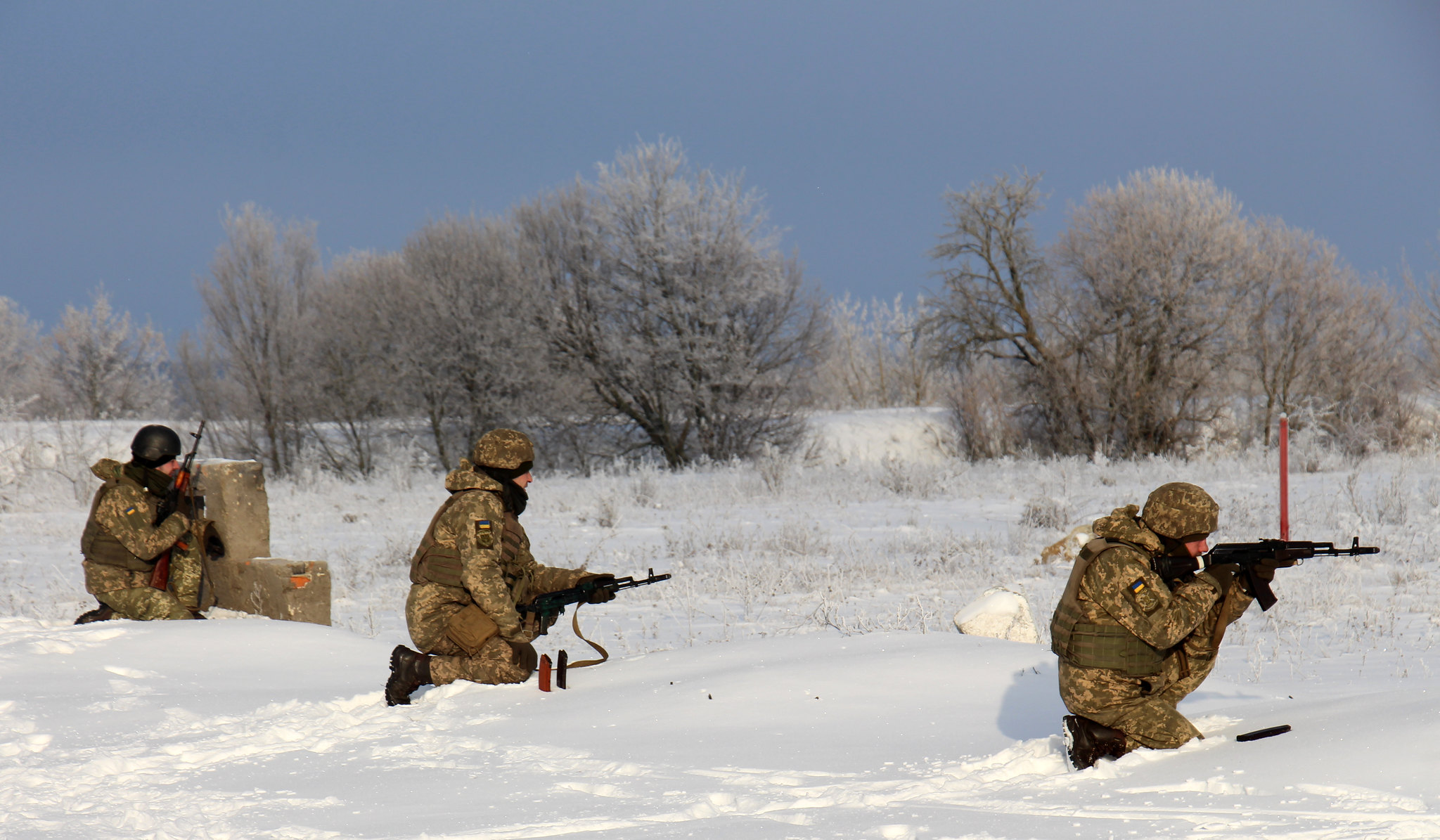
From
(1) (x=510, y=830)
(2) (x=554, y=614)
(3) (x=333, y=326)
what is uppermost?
(3) (x=333, y=326)

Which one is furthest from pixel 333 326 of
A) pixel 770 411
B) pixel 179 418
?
pixel 770 411

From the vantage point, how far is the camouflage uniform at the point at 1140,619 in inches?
142

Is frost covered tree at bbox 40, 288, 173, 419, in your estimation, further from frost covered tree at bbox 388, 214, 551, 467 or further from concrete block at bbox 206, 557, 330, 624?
concrete block at bbox 206, 557, 330, 624

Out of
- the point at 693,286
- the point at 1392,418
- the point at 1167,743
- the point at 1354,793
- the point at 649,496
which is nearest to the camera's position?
the point at 1354,793

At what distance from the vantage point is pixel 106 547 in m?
6.85

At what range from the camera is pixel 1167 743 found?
3754mm

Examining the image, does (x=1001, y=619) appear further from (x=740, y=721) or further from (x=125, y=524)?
(x=125, y=524)

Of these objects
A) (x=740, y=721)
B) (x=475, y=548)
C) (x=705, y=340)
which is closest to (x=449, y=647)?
(x=475, y=548)

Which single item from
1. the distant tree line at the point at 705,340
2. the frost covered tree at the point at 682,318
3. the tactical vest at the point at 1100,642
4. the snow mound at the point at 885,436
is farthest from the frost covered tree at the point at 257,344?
the tactical vest at the point at 1100,642

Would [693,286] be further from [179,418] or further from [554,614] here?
[554,614]

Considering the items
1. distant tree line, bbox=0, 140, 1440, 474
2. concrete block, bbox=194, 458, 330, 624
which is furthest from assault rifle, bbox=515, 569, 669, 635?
distant tree line, bbox=0, 140, 1440, 474

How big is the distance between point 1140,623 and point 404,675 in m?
3.46

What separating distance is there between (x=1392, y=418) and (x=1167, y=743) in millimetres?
24165

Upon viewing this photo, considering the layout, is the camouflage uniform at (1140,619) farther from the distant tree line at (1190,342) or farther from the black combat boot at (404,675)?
the distant tree line at (1190,342)
